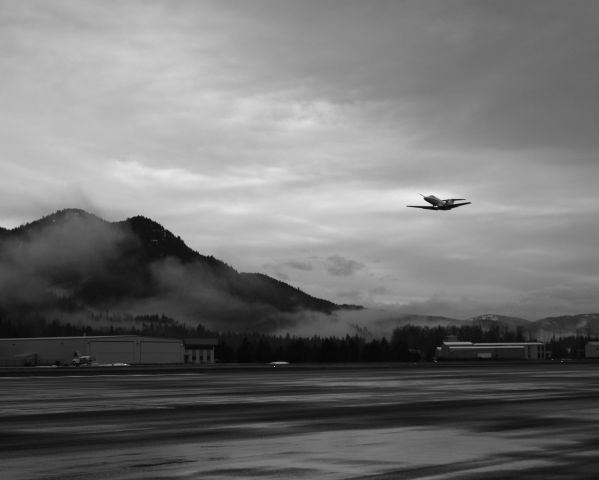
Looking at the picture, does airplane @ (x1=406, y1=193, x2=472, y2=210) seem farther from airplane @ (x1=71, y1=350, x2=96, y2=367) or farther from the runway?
airplane @ (x1=71, y1=350, x2=96, y2=367)

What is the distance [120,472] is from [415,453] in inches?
288

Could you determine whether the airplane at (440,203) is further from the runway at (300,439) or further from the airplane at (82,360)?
the airplane at (82,360)

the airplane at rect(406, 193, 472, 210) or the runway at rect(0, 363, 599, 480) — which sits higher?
the airplane at rect(406, 193, 472, 210)

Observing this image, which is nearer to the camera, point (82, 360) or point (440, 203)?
point (440, 203)

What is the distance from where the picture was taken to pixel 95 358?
19625 centimetres

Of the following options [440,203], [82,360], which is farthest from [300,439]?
[82,360]

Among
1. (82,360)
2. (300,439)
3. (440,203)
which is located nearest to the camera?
(300,439)

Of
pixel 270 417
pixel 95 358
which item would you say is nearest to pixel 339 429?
pixel 270 417

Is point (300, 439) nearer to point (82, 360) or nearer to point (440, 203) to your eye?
point (440, 203)

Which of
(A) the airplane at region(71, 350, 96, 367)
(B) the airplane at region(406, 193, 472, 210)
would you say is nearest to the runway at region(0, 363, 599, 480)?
(B) the airplane at region(406, 193, 472, 210)

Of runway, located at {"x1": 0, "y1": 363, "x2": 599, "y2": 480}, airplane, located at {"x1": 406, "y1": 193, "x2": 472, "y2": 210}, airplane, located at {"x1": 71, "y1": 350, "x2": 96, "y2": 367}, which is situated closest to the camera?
runway, located at {"x1": 0, "y1": 363, "x2": 599, "y2": 480}

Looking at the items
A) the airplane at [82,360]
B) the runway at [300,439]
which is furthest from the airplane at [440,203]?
the airplane at [82,360]

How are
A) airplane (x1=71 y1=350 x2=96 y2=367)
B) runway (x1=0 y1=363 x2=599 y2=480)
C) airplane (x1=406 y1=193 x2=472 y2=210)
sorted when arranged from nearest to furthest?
runway (x1=0 y1=363 x2=599 y2=480) → airplane (x1=406 y1=193 x2=472 y2=210) → airplane (x1=71 y1=350 x2=96 y2=367)

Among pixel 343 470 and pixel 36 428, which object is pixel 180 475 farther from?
pixel 36 428
